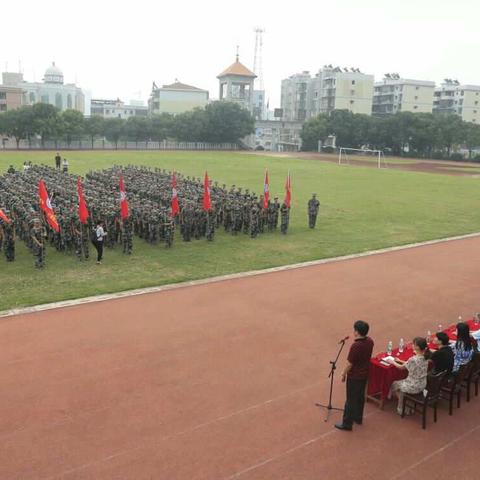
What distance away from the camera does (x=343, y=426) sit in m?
6.36

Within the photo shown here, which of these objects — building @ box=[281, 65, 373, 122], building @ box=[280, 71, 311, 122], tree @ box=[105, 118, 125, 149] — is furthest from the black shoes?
building @ box=[280, 71, 311, 122]

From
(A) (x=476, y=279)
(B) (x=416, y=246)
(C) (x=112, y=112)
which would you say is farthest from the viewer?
(C) (x=112, y=112)

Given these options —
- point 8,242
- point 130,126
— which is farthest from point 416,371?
point 130,126

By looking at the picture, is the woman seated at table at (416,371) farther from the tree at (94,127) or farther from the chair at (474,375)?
the tree at (94,127)

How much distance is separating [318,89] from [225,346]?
314 ft

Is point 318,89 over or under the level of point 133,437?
over

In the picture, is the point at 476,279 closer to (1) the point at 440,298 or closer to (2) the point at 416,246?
(1) the point at 440,298

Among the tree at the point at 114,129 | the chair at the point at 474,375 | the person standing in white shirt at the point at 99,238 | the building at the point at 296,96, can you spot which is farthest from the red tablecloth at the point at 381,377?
the building at the point at 296,96

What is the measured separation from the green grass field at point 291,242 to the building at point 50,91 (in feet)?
283

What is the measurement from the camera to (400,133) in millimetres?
71188

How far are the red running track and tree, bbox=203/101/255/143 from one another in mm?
63928

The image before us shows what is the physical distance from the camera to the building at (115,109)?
375 feet

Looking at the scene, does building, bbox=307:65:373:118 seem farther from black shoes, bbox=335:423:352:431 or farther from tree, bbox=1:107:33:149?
black shoes, bbox=335:423:352:431

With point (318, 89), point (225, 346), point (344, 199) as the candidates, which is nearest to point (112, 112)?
point (318, 89)
